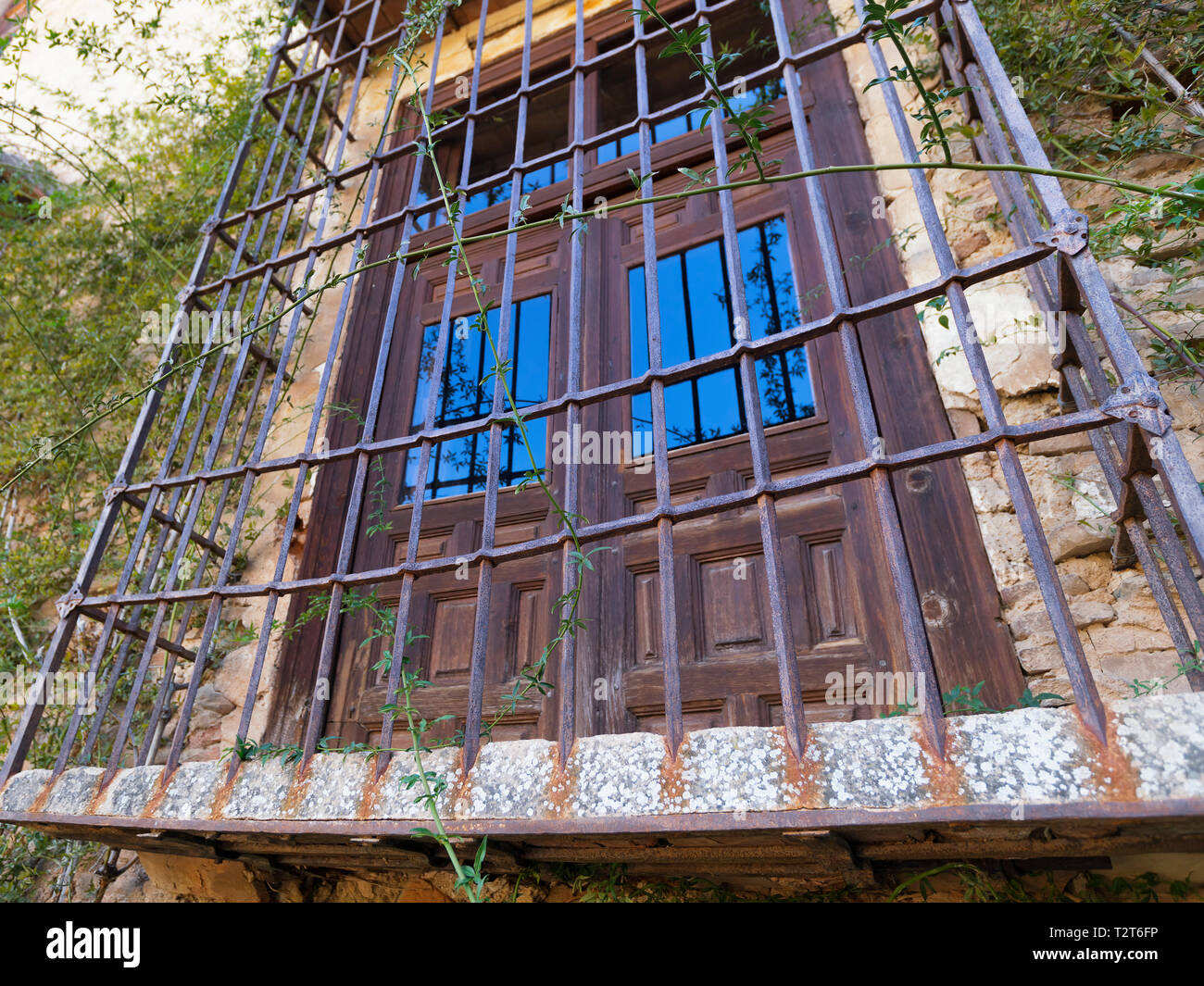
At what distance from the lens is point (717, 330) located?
2.37 metres

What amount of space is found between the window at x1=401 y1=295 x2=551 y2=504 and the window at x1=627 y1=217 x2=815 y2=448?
1.25 ft

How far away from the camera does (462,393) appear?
2695mm

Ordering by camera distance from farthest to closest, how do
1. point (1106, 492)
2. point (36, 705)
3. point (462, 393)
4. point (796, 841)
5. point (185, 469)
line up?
point (462, 393) → point (185, 469) → point (36, 705) → point (1106, 492) → point (796, 841)

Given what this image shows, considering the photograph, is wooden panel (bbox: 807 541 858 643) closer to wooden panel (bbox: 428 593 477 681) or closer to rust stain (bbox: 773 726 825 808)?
rust stain (bbox: 773 726 825 808)

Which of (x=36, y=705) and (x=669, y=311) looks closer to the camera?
(x=36, y=705)

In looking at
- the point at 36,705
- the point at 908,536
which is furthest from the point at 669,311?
the point at 36,705

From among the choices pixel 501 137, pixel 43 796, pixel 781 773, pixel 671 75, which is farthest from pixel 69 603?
pixel 671 75

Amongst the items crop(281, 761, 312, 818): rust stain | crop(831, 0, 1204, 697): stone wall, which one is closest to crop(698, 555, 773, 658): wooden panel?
crop(831, 0, 1204, 697): stone wall

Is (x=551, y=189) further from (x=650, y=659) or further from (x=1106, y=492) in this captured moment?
(x=1106, y=492)

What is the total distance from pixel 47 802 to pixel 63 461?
6.70ft

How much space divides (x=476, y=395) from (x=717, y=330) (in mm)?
892

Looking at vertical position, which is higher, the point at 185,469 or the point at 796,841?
the point at 185,469

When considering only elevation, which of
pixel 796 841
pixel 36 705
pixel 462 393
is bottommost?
pixel 796 841

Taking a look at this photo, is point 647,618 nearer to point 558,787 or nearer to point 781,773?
point 558,787
